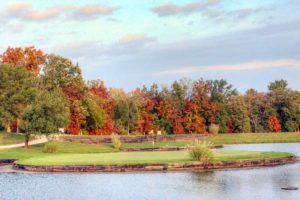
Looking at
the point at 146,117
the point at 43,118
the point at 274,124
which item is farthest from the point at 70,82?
the point at 274,124

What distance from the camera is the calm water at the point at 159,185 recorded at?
950 inches

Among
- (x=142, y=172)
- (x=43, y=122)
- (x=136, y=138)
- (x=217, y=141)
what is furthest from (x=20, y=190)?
(x=217, y=141)

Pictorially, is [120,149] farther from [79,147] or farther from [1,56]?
[1,56]

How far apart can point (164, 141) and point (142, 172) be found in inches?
1445

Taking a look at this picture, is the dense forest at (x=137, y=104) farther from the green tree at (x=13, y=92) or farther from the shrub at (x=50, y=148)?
the shrub at (x=50, y=148)

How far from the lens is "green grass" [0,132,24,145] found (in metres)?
66.3

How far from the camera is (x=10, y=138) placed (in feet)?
228

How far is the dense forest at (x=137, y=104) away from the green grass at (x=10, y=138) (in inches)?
132

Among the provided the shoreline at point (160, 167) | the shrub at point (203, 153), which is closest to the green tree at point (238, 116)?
the shoreline at point (160, 167)

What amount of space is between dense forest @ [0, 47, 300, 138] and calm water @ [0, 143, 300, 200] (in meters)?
42.8

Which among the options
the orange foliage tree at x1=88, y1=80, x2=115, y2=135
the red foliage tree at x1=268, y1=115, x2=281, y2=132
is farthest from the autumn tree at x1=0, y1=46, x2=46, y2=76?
the red foliage tree at x1=268, y1=115, x2=281, y2=132

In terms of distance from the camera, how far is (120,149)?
59.5 meters

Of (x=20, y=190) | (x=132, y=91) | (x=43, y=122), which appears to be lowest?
(x=20, y=190)

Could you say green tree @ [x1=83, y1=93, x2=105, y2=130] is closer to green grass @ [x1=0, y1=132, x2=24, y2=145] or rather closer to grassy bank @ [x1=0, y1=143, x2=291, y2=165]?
green grass @ [x1=0, y1=132, x2=24, y2=145]
